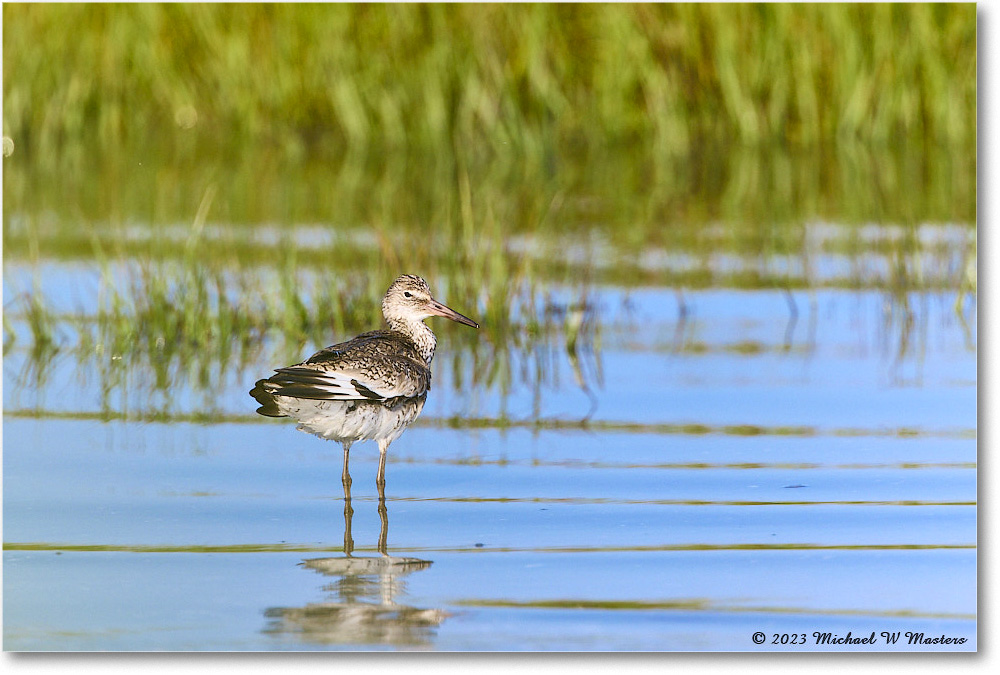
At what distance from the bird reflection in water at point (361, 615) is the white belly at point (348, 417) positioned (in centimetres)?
69

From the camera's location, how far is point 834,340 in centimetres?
867

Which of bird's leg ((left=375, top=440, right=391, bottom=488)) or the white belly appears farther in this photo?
bird's leg ((left=375, top=440, right=391, bottom=488))

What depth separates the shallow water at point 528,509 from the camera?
5.02 meters

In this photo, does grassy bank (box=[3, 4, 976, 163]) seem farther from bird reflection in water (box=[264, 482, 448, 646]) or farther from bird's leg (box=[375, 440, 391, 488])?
bird reflection in water (box=[264, 482, 448, 646])

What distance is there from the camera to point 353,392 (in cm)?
579

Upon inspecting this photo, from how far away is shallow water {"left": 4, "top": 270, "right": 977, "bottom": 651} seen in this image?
5023mm

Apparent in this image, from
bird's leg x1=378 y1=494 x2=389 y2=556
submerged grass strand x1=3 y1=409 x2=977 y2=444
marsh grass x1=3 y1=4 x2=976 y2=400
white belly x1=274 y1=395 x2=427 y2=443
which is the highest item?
marsh grass x1=3 y1=4 x2=976 y2=400

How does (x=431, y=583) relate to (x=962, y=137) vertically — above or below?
below

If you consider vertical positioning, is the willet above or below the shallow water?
above

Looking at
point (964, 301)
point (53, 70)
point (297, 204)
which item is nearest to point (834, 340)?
point (964, 301)

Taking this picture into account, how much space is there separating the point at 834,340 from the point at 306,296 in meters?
3.15

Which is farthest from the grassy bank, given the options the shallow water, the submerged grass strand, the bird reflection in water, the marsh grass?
the bird reflection in water

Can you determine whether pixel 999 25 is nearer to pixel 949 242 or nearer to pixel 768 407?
pixel 768 407

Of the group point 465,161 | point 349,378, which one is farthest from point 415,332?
point 465,161
